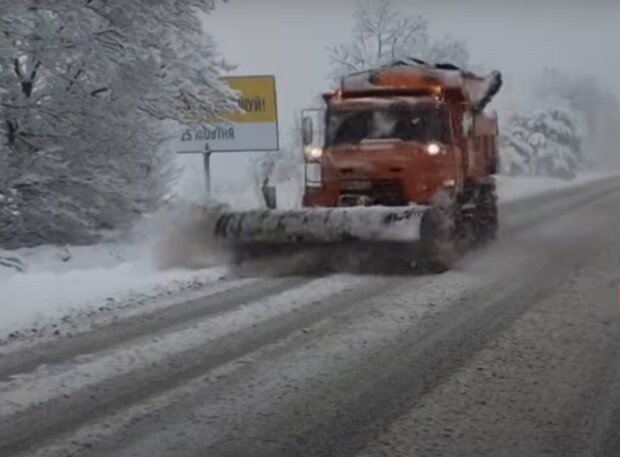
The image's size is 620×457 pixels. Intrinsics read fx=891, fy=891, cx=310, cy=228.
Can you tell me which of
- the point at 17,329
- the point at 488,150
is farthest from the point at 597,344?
the point at 488,150

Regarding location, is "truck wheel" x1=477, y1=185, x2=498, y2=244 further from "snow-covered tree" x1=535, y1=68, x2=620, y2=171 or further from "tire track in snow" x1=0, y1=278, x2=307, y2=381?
"snow-covered tree" x1=535, y1=68, x2=620, y2=171

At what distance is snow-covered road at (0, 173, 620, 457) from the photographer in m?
4.83

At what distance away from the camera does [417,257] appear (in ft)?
36.9

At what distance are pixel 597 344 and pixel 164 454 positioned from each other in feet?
12.6

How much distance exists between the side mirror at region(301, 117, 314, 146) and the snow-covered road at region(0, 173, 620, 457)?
11.0 ft

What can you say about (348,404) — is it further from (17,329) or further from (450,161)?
(450,161)

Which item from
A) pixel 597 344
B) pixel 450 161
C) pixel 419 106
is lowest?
pixel 597 344

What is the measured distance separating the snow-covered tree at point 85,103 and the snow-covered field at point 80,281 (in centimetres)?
74

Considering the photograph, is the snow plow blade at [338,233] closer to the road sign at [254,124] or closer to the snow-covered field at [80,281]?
the snow-covered field at [80,281]

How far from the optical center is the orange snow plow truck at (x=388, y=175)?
11383mm

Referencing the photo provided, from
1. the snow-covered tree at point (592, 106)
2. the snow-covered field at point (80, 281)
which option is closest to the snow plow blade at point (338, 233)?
the snow-covered field at point (80, 281)

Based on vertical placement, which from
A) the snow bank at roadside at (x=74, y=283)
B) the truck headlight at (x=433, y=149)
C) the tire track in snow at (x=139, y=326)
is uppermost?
the truck headlight at (x=433, y=149)

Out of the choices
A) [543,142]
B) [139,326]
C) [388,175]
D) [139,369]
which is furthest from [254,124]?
[543,142]

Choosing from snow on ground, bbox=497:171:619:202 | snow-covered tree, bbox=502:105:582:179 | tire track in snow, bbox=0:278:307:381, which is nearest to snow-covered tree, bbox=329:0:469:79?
snow on ground, bbox=497:171:619:202
